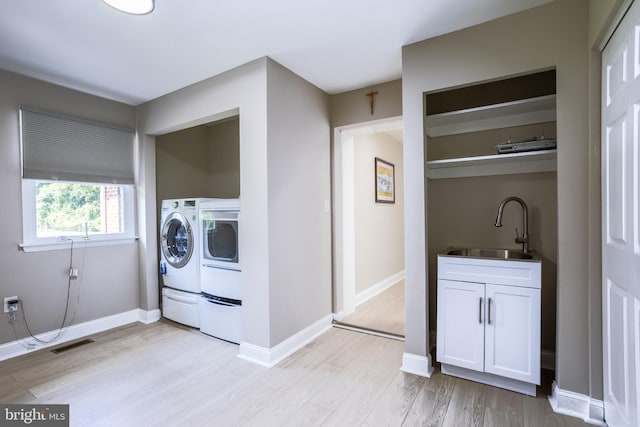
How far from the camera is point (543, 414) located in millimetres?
1788

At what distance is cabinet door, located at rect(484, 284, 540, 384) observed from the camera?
75.8 inches

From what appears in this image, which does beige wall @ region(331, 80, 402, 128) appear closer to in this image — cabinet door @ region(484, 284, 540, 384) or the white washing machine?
the white washing machine

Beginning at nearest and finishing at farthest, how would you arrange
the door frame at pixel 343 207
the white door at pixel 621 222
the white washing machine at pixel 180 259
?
the white door at pixel 621 222
the white washing machine at pixel 180 259
the door frame at pixel 343 207

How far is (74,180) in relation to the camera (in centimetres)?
298

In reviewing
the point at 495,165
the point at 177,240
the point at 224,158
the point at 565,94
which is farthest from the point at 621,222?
the point at 224,158

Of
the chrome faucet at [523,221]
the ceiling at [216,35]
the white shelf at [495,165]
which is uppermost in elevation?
the ceiling at [216,35]

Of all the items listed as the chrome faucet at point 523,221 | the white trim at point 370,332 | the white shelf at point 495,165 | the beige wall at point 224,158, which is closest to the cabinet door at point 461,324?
the chrome faucet at point 523,221

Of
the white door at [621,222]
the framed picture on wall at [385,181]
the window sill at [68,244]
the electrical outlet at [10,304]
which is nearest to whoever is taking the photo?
the white door at [621,222]

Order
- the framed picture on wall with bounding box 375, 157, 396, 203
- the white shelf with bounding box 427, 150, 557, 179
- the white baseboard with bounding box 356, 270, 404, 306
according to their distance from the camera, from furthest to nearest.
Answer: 1. the framed picture on wall with bounding box 375, 157, 396, 203
2. the white baseboard with bounding box 356, 270, 404, 306
3. the white shelf with bounding box 427, 150, 557, 179

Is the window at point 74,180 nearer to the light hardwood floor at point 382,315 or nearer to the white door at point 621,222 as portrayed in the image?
the light hardwood floor at point 382,315

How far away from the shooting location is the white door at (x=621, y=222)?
130cm

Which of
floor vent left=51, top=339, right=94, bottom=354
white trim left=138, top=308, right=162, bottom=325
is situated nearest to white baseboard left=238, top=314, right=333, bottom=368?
white trim left=138, top=308, right=162, bottom=325

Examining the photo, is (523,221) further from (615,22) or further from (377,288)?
(377,288)
